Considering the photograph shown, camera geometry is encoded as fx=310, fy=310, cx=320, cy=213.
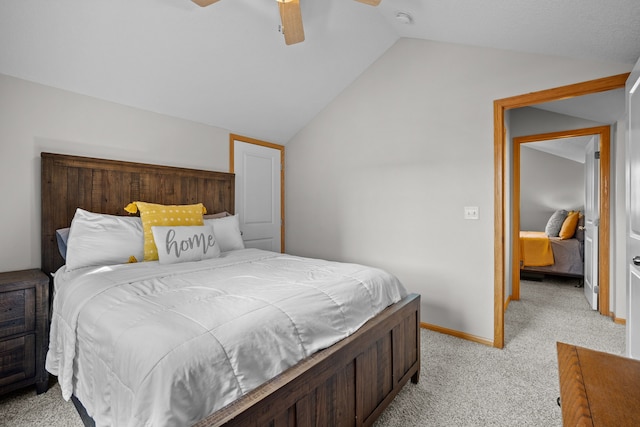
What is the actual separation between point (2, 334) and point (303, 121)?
3.17 meters

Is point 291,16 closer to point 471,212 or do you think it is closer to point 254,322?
point 254,322

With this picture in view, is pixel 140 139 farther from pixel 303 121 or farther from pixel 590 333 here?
pixel 590 333

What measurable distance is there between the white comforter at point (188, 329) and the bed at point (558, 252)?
3.89 meters

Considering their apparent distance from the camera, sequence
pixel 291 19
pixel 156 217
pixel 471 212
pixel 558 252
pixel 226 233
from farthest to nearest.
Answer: pixel 558 252, pixel 226 233, pixel 471 212, pixel 156 217, pixel 291 19

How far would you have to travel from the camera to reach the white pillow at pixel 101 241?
80.4 inches

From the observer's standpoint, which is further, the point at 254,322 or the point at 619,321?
the point at 619,321

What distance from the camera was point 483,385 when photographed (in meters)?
2.01

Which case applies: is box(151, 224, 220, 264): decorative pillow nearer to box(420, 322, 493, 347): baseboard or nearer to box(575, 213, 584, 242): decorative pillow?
box(420, 322, 493, 347): baseboard

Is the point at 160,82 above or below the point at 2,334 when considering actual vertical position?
above

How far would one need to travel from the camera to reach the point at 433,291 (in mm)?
2912

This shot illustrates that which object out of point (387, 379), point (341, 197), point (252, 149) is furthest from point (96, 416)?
point (252, 149)

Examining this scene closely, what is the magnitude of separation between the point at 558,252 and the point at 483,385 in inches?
145

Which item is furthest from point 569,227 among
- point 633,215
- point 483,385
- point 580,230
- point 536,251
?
point 483,385

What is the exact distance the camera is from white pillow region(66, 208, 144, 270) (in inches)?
80.4
